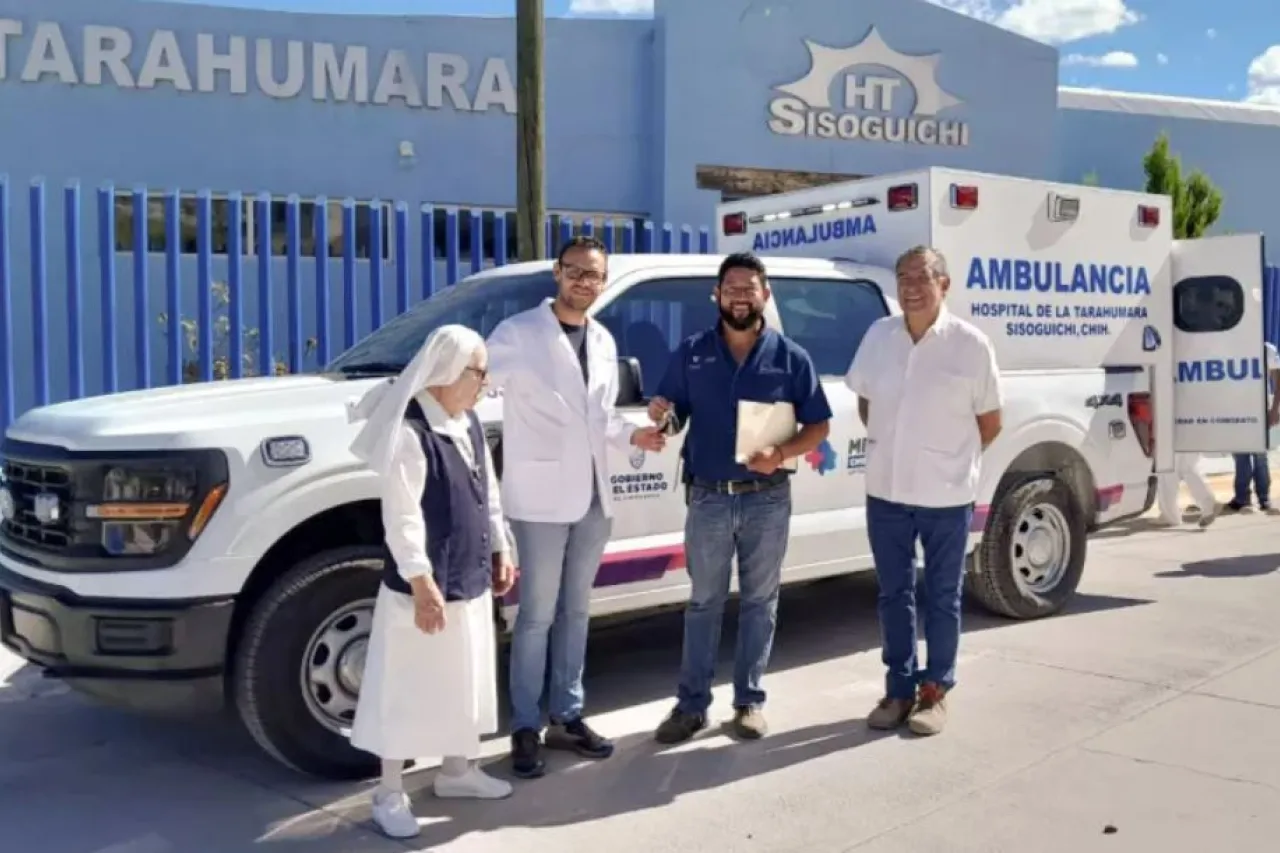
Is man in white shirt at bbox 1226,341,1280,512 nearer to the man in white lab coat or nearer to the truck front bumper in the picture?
the man in white lab coat

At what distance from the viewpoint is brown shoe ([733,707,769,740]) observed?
5008 mm

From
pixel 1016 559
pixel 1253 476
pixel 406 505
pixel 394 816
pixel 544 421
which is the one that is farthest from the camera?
pixel 1253 476

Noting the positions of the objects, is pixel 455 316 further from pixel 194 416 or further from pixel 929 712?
pixel 929 712

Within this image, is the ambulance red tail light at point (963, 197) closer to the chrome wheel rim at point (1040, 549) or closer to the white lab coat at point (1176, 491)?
the chrome wheel rim at point (1040, 549)

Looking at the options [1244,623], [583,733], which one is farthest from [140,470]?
[1244,623]

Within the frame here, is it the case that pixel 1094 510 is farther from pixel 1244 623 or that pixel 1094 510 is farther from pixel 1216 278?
pixel 1216 278

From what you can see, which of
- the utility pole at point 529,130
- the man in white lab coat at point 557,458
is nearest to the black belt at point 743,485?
the man in white lab coat at point 557,458

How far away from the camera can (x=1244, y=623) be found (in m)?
6.97

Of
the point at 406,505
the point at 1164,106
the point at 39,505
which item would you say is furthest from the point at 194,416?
the point at 1164,106

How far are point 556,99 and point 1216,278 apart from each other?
393 inches

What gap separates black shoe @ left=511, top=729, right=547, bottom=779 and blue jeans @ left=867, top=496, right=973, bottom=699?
59.1 inches

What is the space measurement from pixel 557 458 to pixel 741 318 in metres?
→ 0.85

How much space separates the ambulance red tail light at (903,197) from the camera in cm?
645

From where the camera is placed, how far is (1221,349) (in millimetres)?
7625
